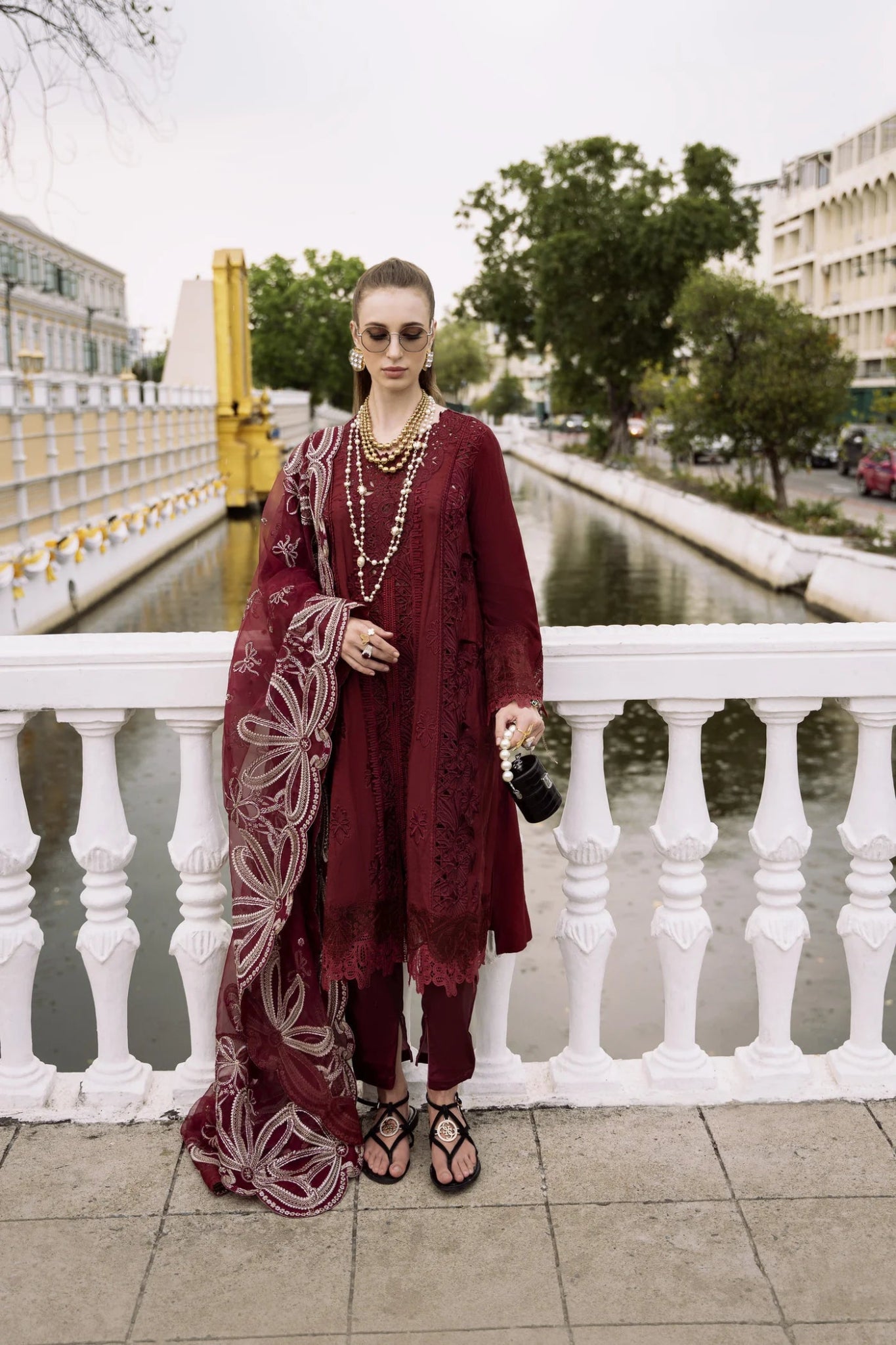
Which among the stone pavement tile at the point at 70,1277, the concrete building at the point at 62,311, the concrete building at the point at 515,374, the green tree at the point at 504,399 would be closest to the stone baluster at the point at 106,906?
the stone pavement tile at the point at 70,1277

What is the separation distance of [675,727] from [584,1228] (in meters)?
0.87

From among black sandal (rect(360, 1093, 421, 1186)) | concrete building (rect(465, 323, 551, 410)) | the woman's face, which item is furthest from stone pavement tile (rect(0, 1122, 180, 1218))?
concrete building (rect(465, 323, 551, 410))

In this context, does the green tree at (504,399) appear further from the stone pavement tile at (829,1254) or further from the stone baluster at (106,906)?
the stone pavement tile at (829,1254)

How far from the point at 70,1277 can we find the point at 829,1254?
1153mm

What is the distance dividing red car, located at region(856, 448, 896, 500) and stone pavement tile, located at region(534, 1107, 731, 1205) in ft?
82.0

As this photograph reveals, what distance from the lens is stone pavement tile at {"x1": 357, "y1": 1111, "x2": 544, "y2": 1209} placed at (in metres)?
2.16

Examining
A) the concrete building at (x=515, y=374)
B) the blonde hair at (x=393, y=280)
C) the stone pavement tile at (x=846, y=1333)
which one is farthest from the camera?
the concrete building at (x=515, y=374)

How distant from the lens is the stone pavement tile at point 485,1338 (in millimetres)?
1817

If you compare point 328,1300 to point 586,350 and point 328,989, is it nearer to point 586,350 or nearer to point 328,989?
point 328,989

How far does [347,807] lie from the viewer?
2.20 m

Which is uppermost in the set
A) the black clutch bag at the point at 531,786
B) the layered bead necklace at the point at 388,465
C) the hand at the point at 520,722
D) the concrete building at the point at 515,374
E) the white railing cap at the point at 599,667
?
the concrete building at the point at 515,374

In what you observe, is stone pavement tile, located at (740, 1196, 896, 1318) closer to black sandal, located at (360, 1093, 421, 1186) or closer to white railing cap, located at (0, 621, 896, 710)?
black sandal, located at (360, 1093, 421, 1186)

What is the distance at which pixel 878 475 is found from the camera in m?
27.6

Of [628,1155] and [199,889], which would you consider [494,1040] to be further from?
[199,889]
